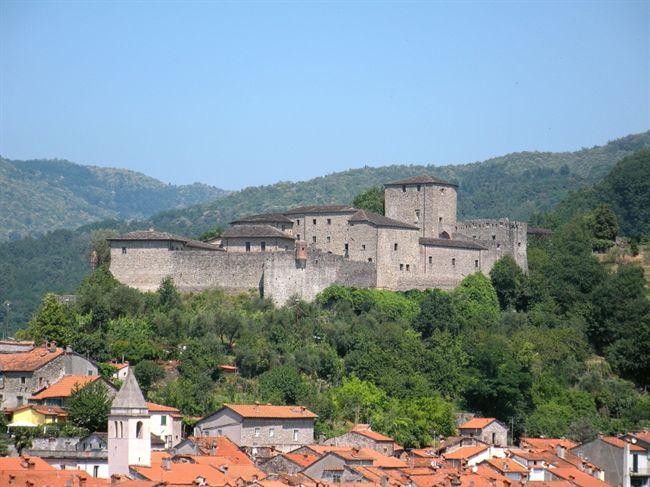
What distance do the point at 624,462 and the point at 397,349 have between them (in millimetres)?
11877

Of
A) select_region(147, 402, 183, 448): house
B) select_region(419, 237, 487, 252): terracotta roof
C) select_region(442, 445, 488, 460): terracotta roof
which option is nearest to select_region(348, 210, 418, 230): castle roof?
select_region(419, 237, 487, 252): terracotta roof

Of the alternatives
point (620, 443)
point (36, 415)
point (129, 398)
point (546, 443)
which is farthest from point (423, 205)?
point (129, 398)

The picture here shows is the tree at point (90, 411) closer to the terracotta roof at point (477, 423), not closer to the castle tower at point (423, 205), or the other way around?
the terracotta roof at point (477, 423)

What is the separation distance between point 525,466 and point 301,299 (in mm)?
15725

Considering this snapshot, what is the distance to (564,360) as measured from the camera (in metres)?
64.9

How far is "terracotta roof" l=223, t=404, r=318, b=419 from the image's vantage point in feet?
168

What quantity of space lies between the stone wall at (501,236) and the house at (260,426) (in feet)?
66.0

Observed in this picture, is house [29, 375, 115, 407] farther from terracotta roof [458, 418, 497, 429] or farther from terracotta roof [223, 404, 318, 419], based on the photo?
terracotta roof [458, 418, 497, 429]

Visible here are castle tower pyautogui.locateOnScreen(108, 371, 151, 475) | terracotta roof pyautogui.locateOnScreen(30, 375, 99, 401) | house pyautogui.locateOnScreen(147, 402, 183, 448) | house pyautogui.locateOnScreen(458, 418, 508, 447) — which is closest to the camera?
castle tower pyautogui.locateOnScreen(108, 371, 151, 475)

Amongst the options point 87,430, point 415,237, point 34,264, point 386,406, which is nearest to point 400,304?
point 415,237

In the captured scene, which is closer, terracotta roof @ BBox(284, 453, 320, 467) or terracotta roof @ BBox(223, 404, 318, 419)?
terracotta roof @ BBox(284, 453, 320, 467)

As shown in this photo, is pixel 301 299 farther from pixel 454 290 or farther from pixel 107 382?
pixel 107 382

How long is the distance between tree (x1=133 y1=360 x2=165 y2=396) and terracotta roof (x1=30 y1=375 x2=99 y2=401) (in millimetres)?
2565

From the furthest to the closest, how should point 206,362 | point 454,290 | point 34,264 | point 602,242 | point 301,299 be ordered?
point 34,264 < point 602,242 < point 454,290 < point 301,299 < point 206,362
